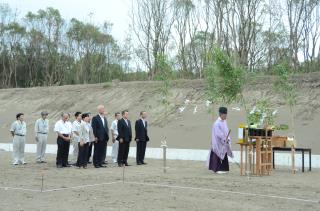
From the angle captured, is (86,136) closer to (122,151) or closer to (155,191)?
(122,151)

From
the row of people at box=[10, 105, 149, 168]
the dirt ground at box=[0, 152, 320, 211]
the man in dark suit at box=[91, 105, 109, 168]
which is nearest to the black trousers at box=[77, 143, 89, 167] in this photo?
the row of people at box=[10, 105, 149, 168]

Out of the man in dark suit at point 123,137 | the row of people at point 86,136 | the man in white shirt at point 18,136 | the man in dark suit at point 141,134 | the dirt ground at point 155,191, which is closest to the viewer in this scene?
the dirt ground at point 155,191

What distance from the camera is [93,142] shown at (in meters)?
17.5

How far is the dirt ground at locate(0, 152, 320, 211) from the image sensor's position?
9157mm

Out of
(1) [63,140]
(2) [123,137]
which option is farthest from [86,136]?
(2) [123,137]

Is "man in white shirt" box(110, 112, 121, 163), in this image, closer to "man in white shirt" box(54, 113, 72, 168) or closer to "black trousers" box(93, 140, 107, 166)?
"black trousers" box(93, 140, 107, 166)

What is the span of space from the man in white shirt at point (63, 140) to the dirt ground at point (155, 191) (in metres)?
1.74

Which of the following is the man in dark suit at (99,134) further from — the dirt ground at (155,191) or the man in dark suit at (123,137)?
the dirt ground at (155,191)

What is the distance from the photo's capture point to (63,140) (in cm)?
1762

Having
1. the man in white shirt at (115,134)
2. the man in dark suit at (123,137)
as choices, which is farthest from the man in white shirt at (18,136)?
the man in dark suit at (123,137)

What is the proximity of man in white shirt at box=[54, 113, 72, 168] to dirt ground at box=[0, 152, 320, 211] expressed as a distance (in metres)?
1.74

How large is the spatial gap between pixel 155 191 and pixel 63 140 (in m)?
7.37

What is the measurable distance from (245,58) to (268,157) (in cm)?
2656

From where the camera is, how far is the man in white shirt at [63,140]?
57.4 feet
